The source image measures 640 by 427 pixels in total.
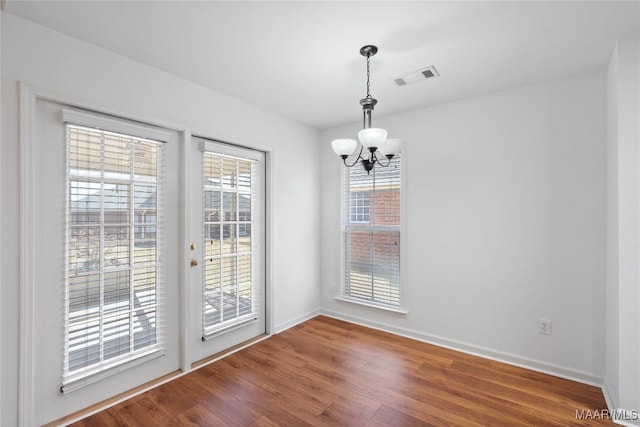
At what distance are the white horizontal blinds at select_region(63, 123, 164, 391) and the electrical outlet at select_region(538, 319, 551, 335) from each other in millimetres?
3275

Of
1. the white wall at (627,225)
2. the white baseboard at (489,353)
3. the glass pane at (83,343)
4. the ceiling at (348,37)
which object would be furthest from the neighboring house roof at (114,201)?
the white wall at (627,225)

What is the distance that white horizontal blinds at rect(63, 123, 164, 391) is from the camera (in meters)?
2.06

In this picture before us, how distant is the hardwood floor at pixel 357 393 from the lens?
80.7 inches

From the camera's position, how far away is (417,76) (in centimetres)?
256

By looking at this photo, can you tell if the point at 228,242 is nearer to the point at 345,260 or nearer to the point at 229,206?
the point at 229,206

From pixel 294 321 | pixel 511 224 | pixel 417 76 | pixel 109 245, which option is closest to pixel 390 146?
pixel 417 76

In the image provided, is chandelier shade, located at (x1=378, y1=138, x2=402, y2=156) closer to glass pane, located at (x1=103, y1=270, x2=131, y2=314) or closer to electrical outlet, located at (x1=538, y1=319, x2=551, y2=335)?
electrical outlet, located at (x1=538, y1=319, x2=551, y2=335)

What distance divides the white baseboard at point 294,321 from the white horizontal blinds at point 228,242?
383 mm

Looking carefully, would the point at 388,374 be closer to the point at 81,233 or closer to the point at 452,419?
the point at 452,419

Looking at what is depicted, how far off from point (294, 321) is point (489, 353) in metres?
2.13

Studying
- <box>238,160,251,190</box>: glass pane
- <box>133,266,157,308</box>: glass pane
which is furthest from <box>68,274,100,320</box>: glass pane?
<box>238,160,251,190</box>: glass pane

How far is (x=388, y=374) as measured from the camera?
2.62 m

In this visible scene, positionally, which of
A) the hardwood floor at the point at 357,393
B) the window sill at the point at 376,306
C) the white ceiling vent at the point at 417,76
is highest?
the white ceiling vent at the point at 417,76

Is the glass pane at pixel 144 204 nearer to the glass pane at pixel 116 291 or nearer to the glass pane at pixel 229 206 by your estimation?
the glass pane at pixel 116 291
